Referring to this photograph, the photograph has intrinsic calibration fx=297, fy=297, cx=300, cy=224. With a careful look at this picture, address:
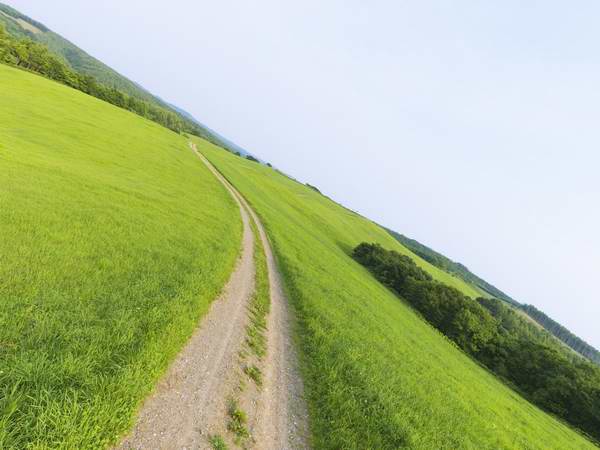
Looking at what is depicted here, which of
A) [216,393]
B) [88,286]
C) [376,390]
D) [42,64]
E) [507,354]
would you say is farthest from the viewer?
[42,64]

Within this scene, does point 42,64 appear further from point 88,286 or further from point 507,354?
point 507,354

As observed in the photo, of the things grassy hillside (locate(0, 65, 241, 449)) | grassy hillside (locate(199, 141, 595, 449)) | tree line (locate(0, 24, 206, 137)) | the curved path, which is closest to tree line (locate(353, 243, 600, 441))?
grassy hillside (locate(199, 141, 595, 449))

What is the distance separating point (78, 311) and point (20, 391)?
11.5 ft

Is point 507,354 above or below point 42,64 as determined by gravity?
below

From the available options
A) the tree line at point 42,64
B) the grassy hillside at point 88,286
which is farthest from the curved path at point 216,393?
the tree line at point 42,64

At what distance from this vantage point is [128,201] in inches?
886

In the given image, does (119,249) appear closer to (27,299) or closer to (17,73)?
(27,299)

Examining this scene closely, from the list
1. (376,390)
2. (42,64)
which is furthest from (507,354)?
(42,64)

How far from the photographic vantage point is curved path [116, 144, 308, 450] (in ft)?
22.1

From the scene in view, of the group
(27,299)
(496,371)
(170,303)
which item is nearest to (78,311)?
(27,299)

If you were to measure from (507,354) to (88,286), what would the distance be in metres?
54.1

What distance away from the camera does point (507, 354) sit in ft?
146

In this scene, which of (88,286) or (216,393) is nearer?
(216,393)

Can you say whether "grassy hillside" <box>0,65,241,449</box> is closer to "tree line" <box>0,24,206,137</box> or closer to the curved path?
the curved path
